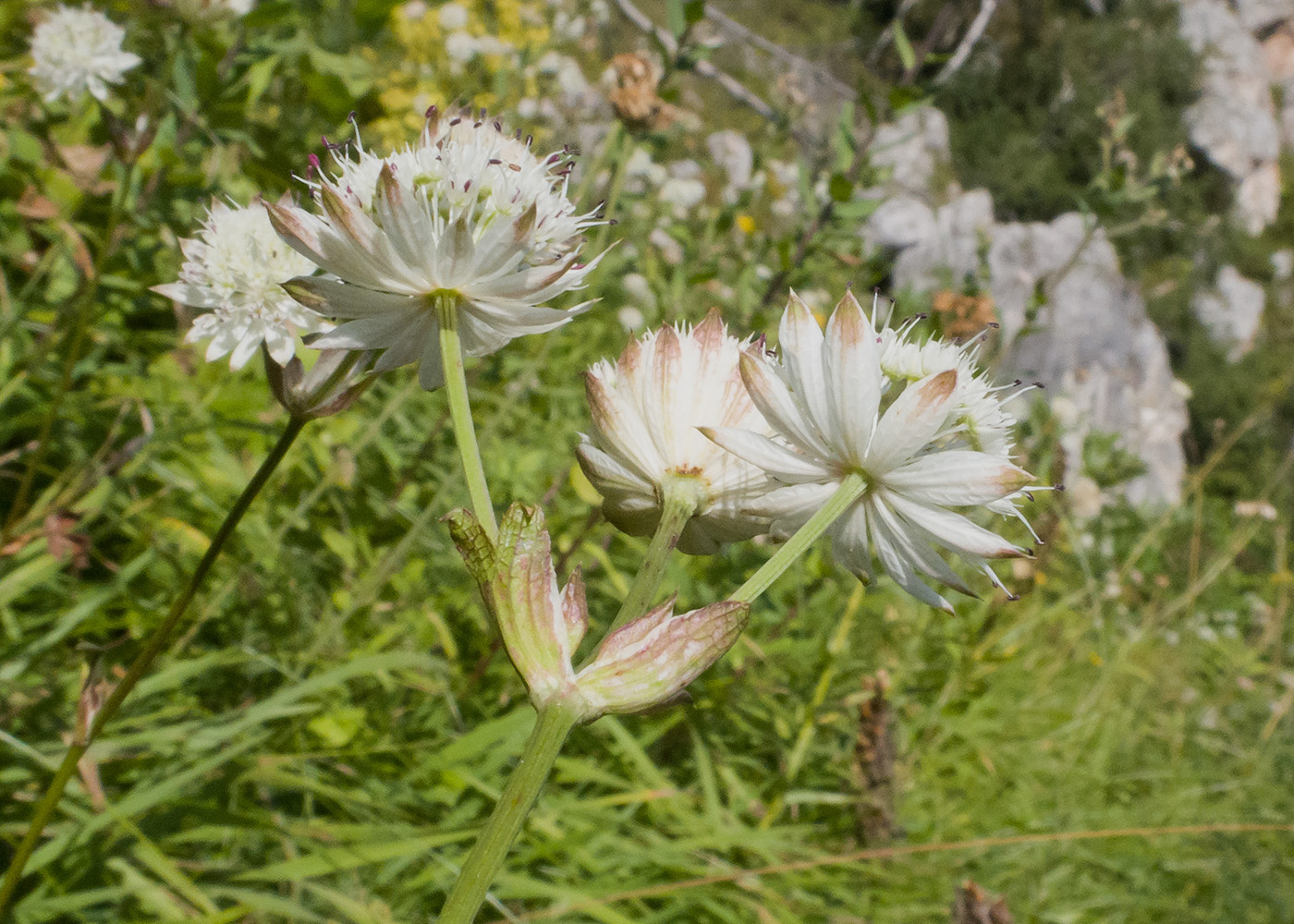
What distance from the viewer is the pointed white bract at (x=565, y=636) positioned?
451 mm

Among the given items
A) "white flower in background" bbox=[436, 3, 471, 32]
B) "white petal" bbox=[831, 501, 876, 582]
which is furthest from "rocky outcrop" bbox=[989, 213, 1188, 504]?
"white petal" bbox=[831, 501, 876, 582]

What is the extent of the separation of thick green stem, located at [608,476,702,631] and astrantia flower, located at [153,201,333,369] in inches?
18.3

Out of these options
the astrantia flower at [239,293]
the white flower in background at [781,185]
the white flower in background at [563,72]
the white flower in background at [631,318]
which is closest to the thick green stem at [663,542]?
the astrantia flower at [239,293]

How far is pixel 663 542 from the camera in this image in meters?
0.54

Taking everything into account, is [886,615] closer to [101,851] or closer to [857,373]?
[101,851]

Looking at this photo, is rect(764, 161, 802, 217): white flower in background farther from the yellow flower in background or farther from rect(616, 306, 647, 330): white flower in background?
rect(616, 306, 647, 330): white flower in background

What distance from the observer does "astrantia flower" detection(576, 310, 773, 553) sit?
1.93ft

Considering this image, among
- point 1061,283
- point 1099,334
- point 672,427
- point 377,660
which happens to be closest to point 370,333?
point 672,427

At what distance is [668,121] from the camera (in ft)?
7.38

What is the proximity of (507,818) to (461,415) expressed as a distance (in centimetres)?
22

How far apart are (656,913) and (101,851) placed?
796 millimetres

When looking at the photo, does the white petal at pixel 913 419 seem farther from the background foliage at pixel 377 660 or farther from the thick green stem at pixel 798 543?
the background foliage at pixel 377 660

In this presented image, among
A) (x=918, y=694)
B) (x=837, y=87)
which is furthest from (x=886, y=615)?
(x=837, y=87)

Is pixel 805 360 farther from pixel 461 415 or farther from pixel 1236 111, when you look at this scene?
pixel 1236 111
